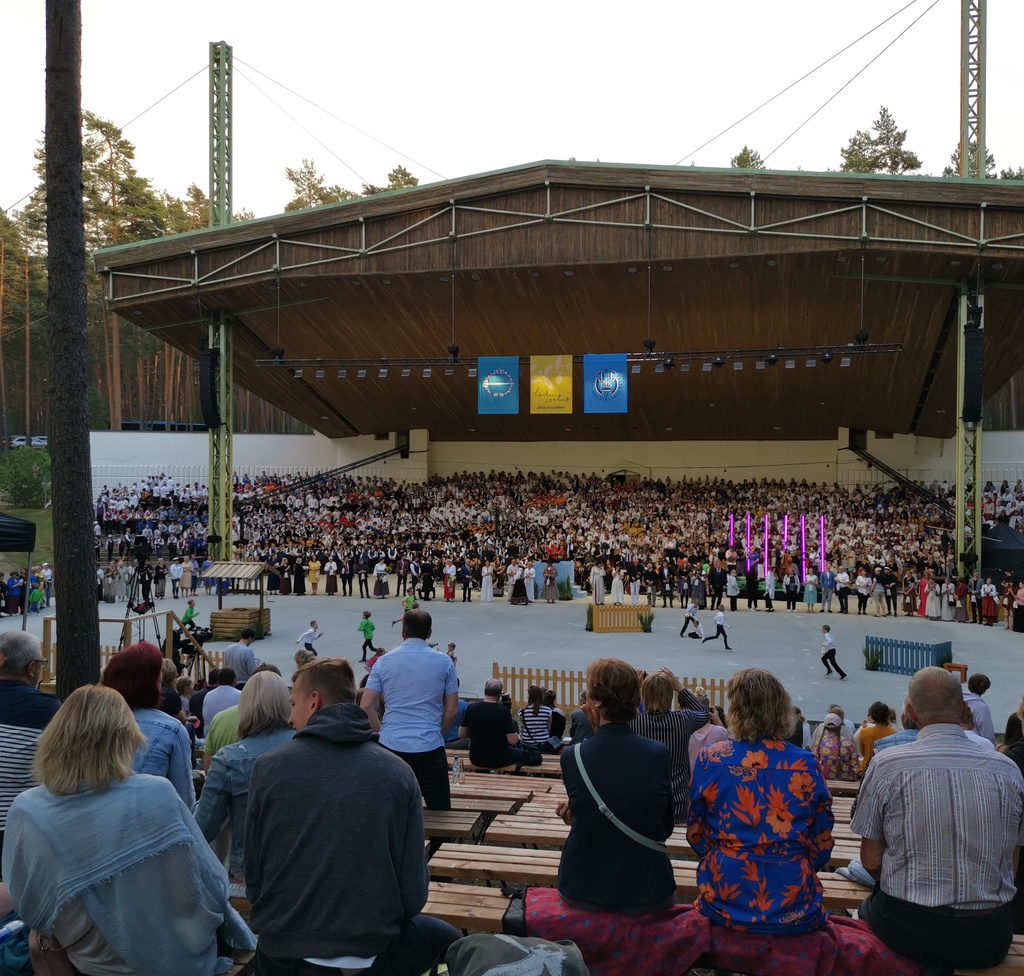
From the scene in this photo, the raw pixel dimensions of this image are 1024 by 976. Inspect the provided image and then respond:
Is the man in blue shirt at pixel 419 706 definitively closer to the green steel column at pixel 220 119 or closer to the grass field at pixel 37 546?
the green steel column at pixel 220 119

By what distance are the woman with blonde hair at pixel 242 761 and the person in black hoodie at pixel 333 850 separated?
0.82 meters

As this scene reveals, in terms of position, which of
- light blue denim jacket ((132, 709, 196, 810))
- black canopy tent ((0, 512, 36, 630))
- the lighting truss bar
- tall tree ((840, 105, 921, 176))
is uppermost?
tall tree ((840, 105, 921, 176))

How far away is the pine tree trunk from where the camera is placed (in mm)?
5621

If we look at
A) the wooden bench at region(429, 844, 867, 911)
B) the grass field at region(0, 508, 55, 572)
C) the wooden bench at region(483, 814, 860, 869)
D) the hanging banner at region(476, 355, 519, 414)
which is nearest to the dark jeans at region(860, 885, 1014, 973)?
the wooden bench at region(429, 844, 867, 911)

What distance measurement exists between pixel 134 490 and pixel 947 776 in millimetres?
35206

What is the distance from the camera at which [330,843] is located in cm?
246

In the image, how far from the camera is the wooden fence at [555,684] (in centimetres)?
1130

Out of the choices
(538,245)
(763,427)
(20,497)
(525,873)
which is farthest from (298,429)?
(525,873)

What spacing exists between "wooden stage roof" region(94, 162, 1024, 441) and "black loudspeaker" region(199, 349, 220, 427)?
4.63 feet

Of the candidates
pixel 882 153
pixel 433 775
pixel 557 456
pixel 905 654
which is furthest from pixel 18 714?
pixel 882 153

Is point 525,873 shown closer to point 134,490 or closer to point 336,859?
point 336,859

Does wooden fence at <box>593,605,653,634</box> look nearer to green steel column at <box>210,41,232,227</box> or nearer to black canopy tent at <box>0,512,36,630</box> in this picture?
black canopy tent at <box>0,512,36,630</box>

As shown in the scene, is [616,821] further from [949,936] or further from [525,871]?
[949,936]

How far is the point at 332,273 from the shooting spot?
71.4 feet
